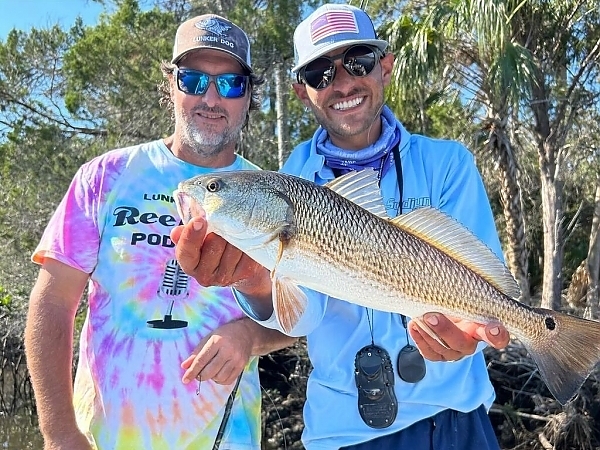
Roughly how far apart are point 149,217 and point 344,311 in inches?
37.3

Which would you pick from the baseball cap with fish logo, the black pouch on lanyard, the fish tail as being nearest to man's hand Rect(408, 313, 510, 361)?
the fish tail

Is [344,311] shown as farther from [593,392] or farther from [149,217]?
[593,392]

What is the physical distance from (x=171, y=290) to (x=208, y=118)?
31.9 inches

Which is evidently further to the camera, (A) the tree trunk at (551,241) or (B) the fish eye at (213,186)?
(A) the tree trunk at (551,241)

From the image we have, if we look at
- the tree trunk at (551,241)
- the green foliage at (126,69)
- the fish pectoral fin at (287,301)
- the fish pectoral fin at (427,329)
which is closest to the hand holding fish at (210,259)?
the fish pectoral fin at (287,301)

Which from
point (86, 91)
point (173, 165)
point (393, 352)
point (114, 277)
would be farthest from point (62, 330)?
point (86, 91)

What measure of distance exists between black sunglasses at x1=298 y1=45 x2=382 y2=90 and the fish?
2.42 feet

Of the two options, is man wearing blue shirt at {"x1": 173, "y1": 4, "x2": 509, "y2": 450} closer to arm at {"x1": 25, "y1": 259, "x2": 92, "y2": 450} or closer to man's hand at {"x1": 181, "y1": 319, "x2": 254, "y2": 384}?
man's hand at {"x1": 181, "y1": 319, "x2": 254, "y2": 384}

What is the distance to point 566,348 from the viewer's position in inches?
80.6

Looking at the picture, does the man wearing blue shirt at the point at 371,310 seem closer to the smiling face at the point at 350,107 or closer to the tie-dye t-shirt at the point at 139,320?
the smiling face at the point at 350,107

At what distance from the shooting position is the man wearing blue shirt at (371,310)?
2.16 m

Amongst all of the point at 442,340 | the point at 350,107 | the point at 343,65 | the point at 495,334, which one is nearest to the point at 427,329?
the point at 442,340

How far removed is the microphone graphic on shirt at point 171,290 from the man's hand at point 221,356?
162 mm

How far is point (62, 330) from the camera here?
254 cm
